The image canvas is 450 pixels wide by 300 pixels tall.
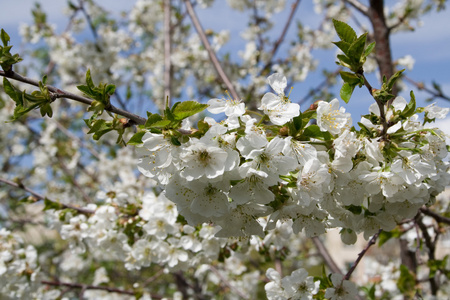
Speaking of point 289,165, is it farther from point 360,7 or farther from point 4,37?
point 360,7

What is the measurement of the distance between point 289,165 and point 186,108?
33cm

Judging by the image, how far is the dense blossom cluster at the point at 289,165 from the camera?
1021 millimetres

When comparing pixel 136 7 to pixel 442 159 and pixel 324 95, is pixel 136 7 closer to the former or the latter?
pixel 324 95

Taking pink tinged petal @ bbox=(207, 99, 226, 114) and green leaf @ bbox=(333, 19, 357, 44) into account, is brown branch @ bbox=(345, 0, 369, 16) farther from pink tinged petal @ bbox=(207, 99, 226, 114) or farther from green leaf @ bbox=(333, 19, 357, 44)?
pink tinged petal @ bbox=(207, 99, 226, 114)

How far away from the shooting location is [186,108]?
3.46 feet

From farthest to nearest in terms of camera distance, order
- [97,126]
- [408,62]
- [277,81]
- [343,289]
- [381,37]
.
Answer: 1. [408,62]
2. [381,37]
3. [343,289]
4. [277,81]
5. [97,126]

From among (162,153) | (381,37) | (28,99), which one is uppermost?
(381,37)

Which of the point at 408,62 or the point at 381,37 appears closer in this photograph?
the point at 381,37

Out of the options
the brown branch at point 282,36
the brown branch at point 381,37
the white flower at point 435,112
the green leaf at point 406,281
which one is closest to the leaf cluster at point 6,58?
the white flower at point 435,112

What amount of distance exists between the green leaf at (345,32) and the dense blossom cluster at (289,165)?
0.20 metres

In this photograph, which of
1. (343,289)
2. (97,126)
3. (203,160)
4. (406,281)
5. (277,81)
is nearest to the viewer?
(203,160)

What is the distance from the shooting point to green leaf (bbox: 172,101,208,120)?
3.43ft

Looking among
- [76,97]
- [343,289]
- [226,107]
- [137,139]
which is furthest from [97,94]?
[343,289]

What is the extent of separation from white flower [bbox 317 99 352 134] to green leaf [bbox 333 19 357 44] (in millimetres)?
193
